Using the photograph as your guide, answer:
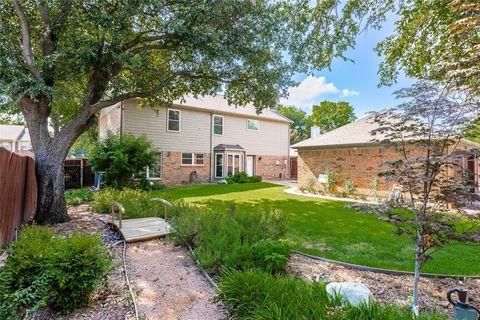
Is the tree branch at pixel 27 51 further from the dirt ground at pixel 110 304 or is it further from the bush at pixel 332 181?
the bush at pixel 332 181

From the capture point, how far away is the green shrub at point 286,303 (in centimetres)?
236

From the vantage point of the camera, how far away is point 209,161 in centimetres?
1866

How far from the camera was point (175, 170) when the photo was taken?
55.7 feet

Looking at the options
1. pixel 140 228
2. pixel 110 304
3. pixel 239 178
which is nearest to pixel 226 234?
pixel 110 304

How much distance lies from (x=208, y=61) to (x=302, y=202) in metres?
6.81

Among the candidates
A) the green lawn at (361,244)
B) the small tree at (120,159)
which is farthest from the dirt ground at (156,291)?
the small tree at (120,159)

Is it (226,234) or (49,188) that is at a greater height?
(49,188)

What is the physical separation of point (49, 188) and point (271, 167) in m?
17.4

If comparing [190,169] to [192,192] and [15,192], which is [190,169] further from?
[15,192]

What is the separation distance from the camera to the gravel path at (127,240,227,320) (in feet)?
10.0

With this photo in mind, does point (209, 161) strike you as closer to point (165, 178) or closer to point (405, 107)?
point (165, 178)

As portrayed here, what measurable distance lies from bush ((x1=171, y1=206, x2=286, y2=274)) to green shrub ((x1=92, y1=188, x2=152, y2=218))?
2460 millimetres

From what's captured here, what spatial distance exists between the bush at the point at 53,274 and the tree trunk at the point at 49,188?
13.5 feet

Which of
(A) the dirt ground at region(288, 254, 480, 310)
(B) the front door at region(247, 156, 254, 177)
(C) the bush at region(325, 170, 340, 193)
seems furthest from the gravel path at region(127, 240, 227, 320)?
(B) the front door at region(247, 156, 254, 177)
